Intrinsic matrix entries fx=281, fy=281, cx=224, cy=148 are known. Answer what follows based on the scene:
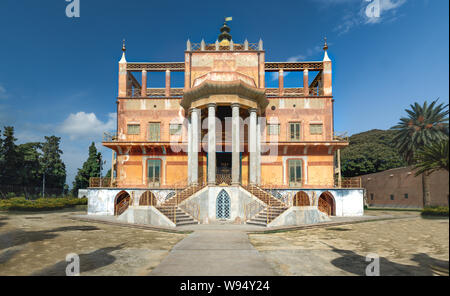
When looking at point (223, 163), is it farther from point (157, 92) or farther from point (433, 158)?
point (433, 158)

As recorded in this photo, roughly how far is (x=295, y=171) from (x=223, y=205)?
35.5ft

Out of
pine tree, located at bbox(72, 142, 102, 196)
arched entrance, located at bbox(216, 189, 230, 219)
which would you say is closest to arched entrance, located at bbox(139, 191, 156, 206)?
arched entrance, located at bbox(216, 189, 230, 219)

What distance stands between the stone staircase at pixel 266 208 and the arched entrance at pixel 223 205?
171 cm

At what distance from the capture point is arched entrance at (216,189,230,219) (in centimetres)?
2080

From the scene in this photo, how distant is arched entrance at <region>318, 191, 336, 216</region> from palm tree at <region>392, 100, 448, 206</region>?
77.6 ft

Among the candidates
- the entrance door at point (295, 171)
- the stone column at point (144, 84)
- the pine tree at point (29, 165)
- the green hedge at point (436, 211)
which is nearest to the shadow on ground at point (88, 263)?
the green hedge at point (436, 211)

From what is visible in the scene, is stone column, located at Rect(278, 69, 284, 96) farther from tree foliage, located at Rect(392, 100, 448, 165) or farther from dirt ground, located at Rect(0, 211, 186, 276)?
tree foliage, located at Rect(392, 100, 448, 165)

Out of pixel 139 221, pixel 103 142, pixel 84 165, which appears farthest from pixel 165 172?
pixel 84 165

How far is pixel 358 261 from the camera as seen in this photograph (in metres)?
7.89

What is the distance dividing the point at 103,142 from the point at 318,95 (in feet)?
76.1

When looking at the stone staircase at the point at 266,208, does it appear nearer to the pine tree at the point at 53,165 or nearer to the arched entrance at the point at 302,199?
the arched entrance at the point at 302,199

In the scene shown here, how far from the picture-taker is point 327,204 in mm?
26016

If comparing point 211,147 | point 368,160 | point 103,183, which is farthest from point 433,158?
point 368,160
